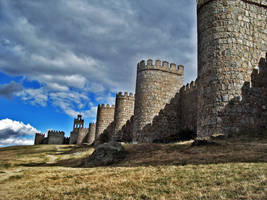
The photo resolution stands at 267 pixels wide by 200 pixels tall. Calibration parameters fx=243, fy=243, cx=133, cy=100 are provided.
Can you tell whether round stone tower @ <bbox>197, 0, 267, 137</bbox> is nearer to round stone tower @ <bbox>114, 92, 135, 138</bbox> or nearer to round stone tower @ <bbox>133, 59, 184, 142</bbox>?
round stone tower @ <bbox>133, 59, 184, 142</bbox>

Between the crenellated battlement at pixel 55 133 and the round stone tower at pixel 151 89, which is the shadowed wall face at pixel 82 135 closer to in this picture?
the crenellated battlement at pixel 55 133

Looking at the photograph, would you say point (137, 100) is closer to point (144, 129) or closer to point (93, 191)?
point (144, 129)

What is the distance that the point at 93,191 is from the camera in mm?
5066

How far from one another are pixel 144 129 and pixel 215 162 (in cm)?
1620

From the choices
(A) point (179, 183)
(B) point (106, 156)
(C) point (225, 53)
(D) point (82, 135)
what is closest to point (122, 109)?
(C) point (225, 53)

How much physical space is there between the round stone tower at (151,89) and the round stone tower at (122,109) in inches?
264

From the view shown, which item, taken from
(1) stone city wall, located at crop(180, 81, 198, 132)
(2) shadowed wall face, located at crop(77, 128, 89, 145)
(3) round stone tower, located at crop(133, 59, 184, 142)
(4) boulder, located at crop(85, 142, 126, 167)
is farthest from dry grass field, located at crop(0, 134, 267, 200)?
(2) shadowed wall face, located at crop(77, 128, 89, 145)

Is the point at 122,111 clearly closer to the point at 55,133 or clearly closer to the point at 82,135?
the point at 82,135

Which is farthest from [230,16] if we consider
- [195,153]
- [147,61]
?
[147,61]

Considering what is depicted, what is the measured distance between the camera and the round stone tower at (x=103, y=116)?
3675 cm

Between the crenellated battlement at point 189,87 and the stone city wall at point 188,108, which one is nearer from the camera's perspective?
the stone city wall at point 188,108

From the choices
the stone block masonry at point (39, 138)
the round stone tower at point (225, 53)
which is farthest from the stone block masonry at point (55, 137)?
the round stone tower at point (225, 53)

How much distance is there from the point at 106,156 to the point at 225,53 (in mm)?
7250

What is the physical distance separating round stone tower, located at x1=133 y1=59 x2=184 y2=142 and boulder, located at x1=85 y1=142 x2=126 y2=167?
1219 cm
